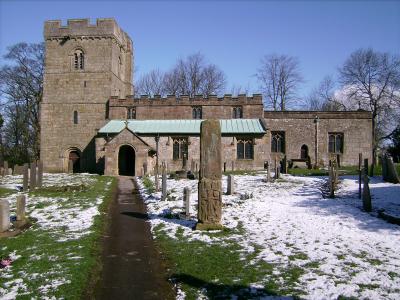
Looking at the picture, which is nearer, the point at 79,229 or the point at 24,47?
the point at 79,229

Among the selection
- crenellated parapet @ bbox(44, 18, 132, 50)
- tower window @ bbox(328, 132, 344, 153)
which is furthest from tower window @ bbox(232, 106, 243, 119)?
crenellated parapet @ bbox(44, 18, 132, 50)

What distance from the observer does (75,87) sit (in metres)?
35.5

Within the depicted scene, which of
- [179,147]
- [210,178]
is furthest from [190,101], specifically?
[210,178]

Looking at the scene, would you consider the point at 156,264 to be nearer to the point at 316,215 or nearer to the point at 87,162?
the point at 316,215

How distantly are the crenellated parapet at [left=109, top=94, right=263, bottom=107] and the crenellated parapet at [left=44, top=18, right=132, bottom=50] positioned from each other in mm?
5891

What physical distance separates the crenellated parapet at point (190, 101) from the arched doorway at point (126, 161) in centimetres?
471

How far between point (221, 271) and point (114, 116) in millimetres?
29428

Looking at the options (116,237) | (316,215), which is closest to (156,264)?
(116,237)

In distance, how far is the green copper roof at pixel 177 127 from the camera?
105 ft

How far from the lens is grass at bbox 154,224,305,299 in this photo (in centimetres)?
632

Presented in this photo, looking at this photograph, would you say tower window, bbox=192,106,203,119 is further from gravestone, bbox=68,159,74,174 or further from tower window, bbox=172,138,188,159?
gravestone, bbox=68,159,74,174

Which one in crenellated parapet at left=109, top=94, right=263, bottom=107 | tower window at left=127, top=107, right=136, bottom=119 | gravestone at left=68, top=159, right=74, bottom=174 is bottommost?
gravestone at left=68, top=159, right=74, bottom=174

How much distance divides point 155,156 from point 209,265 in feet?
82.4

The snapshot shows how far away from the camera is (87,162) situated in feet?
114
